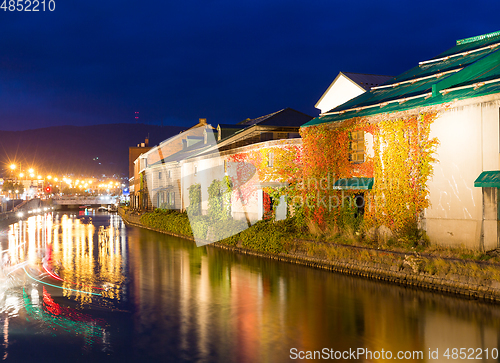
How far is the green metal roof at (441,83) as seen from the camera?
1612 centimetres

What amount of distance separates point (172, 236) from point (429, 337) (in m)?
28.2

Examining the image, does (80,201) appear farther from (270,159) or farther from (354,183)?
(354,183)

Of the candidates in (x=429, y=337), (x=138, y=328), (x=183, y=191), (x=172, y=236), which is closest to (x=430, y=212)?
(x=429, y=337)

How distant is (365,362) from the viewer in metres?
8.08

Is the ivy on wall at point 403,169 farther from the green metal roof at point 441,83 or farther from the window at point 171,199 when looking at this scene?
the window at point 171,199

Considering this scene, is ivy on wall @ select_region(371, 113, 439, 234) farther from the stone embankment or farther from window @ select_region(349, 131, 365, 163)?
the stone embankment

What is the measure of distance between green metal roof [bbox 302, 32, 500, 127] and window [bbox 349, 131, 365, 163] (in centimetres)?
95

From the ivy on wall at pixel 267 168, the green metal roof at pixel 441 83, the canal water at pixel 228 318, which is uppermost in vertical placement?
the green metal roof at pixel 441 83

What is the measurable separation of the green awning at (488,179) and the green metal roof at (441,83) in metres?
2.73

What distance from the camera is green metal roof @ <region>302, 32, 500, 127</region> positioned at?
1612 cm

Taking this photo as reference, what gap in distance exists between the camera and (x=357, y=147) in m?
21.4

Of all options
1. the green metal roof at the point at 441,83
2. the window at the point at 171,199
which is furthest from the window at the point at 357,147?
the window at the point at 171,199

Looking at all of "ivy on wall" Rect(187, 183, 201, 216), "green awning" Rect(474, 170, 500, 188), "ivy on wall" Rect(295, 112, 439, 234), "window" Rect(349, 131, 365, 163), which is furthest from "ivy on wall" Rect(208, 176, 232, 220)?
"green awning" Rect(474, 170, 500, 188)

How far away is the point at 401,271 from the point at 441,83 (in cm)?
766
